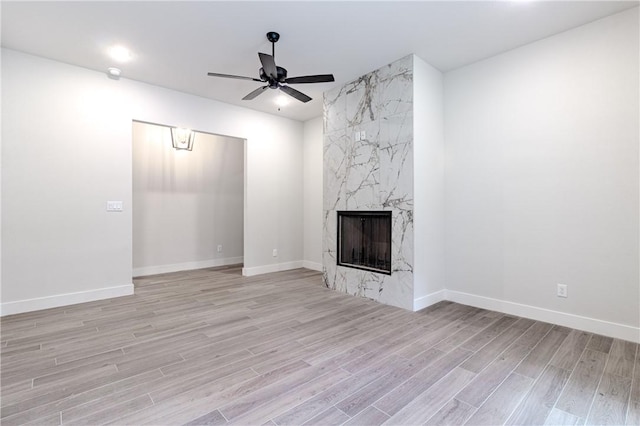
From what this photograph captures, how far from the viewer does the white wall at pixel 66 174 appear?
135 inches

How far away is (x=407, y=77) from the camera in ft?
11.8

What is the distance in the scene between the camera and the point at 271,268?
5.69 metres

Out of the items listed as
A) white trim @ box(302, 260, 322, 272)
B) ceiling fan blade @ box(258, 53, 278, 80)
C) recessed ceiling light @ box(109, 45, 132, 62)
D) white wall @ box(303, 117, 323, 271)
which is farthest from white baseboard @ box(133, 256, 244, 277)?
ceiling fan blade @ box(258, 53, 278, 80)

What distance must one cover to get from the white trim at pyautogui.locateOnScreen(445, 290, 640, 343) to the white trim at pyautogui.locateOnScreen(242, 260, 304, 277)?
3.01 m

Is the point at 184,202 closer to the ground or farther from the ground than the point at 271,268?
farther from the ground

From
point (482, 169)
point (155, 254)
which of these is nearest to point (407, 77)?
point (482, 169)

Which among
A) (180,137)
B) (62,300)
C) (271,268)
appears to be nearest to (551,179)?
(271,268)

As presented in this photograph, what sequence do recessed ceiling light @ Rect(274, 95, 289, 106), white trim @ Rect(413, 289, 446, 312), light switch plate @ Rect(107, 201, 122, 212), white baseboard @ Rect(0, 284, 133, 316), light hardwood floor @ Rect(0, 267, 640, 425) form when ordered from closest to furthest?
light hardwood floor @ Rect(0, 267, 640, 425), white baseboard @ Rect(0, 284, 133, 316), white trim @ Rect(413, 289, 446, 312), light switch plate @ Rect(107, 201, 122, 212), recessed ceiling light @ Rect(274, 95, 289, 106)

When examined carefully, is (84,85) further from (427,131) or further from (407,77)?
(427,131)

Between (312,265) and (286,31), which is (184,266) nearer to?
(312,265)

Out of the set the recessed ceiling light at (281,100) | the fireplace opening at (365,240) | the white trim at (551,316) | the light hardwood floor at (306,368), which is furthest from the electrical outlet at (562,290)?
the recessed ceiling light at (281,100)

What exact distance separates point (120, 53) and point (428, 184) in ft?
12.9

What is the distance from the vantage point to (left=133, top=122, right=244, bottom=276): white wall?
17.9ft

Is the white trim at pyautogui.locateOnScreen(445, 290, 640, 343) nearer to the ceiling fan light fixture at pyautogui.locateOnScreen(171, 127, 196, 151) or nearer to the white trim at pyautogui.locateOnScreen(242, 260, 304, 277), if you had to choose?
the white trim at pyautogui.locateOnScreen(242, 260, 304, 277)
